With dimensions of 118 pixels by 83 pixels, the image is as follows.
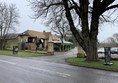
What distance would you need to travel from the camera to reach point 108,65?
2288 centimetres

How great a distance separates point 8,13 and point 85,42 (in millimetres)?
44165

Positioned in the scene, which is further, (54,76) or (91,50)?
(91,50)

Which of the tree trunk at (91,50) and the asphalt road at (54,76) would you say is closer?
the asphalt road at (54,76)

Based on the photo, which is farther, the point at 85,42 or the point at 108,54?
the point at 85,42

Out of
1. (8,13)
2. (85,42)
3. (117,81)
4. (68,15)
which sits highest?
(8,13)

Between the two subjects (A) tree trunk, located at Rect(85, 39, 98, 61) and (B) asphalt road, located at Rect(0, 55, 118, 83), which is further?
(A) tree trunk, located at Rect(85, 39, 98, 61)

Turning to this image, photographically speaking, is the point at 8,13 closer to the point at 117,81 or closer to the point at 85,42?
the point at 85,42

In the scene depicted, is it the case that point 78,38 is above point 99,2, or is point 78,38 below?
below

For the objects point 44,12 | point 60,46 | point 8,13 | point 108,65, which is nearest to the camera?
point 108,65

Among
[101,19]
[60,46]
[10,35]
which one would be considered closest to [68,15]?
[101,19]

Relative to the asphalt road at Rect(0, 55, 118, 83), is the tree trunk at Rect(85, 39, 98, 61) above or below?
above

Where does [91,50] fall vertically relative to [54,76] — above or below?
above

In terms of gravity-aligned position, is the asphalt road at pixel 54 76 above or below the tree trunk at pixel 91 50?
below

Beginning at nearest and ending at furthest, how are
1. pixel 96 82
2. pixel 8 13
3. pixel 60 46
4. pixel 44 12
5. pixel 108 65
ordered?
1. pixel 96 82
2. pixel 108 65
3. pixel 44 12
4. pixel 8 13
5. pixel 60 46
